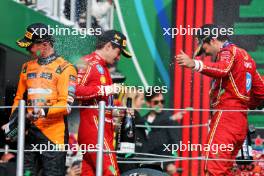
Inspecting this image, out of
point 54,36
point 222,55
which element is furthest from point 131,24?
point 222,55

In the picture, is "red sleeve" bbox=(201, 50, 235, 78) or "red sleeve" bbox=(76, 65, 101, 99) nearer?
"red sleeve" bbox=(201, 50, 235, 78)

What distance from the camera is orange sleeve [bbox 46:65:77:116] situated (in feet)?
26.9

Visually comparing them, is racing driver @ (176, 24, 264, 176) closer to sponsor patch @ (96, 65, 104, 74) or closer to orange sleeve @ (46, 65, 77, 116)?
sponsor patch @ (96, 65, 104, 74)

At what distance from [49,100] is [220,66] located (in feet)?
4.89

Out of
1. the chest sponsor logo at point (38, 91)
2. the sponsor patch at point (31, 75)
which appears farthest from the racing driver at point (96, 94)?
the sponsor patch at point (31, 75)

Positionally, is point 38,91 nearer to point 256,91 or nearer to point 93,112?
point 93,112

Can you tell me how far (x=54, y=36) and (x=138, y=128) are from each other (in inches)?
46.0

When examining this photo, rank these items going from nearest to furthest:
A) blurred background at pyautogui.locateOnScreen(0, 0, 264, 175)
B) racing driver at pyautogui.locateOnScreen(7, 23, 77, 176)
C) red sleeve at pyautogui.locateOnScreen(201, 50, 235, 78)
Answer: red sleeve at pyautogui.locateOnScreen(201, 50, 235, 78)
racing driver at pyautogui.locateOnScreen(7, 23, 77, 176)
blurred background at pyautogui.locateOnScreen(0, 0, 264, 175)

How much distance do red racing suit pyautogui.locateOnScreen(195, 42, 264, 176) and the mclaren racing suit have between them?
1.21 m

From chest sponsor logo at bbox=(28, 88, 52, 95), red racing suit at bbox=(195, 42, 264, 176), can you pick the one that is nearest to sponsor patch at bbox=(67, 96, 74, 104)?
chest sponsor logo at bbox=(28, 88, 52, 95)

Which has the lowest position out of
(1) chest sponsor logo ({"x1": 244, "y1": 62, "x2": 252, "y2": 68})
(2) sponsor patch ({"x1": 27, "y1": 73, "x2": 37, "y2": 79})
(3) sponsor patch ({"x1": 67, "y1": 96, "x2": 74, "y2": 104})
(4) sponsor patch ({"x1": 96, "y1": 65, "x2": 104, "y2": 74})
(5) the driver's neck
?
(3) sponsor patch ({"x1": 67, "y1": 96, "x2": 74, "y2": 104})

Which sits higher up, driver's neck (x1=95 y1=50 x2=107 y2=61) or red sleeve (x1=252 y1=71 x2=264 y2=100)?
driver's neck (x1=95 y1=50 x2=107 y2=61)

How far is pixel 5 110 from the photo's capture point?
896 centimetres

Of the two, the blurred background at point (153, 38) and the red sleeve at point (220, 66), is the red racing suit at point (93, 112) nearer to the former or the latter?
the blurred background at point (153, 38)
